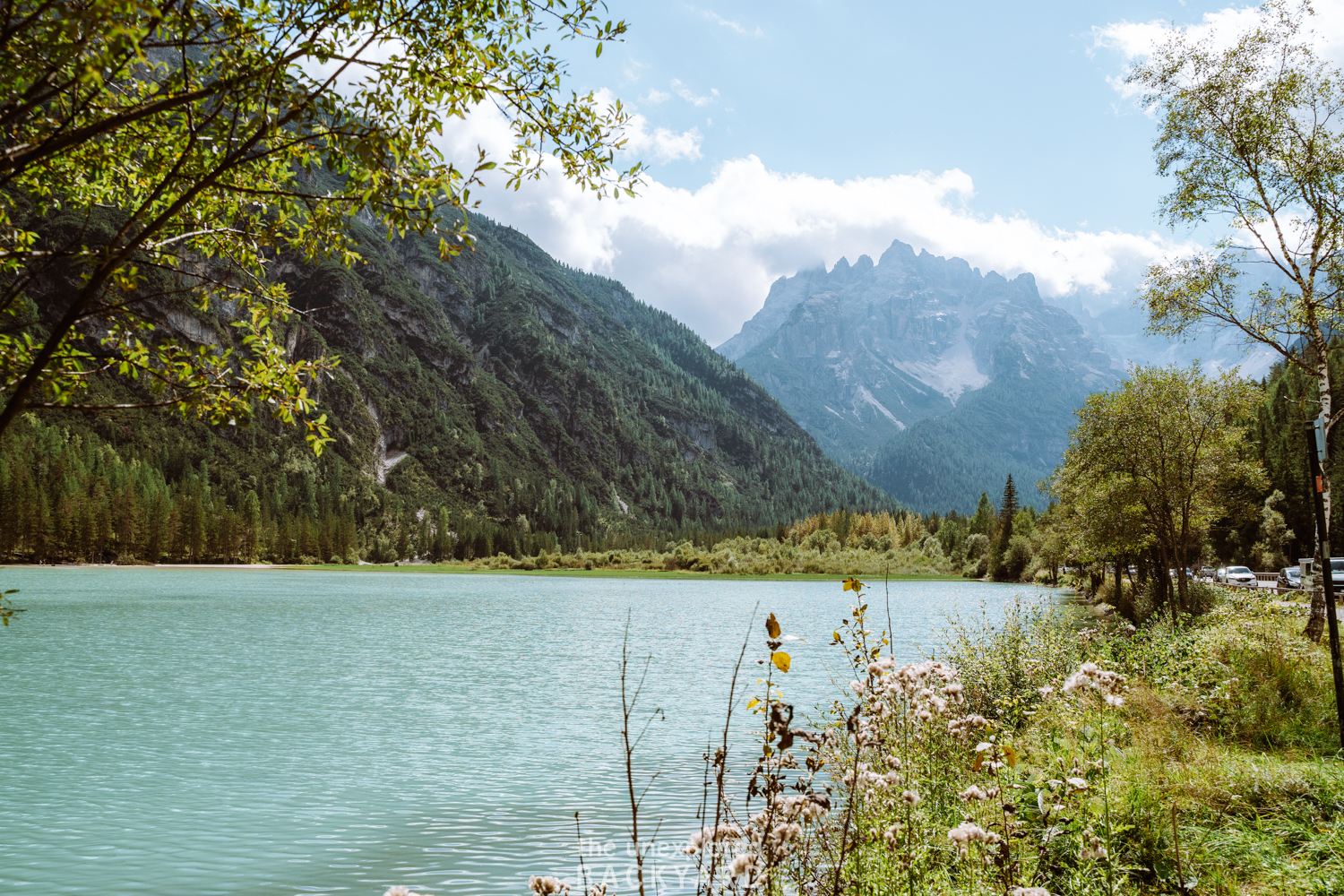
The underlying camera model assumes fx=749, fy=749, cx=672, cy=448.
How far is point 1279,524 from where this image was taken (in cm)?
8012

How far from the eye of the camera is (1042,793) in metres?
6.71

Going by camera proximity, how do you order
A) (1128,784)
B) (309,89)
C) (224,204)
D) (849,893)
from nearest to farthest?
(309,89) < (224,204) < (849,893) < (1128,784)

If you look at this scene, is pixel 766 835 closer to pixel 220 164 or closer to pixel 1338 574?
pixel 220 164

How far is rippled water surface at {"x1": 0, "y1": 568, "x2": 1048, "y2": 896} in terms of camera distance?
11703 millimetres

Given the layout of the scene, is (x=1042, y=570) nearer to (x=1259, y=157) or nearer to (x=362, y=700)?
(x=1259, y=157)

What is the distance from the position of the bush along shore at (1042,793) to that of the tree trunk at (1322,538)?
304 cm

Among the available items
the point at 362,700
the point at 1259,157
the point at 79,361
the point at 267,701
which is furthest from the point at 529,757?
the point at 1259,157

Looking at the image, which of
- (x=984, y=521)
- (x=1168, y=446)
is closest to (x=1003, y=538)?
(x=984, y=521)

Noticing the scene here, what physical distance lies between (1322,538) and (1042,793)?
9530 mm

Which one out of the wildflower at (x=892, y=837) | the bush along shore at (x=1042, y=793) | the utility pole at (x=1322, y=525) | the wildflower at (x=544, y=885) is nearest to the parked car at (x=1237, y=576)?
the bush along shore at (x=1042, y=793)

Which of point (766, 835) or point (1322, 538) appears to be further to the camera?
point (1322, 538)

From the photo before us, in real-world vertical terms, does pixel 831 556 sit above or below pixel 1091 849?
below

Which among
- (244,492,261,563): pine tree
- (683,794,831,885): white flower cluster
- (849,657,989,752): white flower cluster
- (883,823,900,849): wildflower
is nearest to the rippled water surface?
(849,657,989,752): white flower cluster

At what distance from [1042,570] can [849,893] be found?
113974 millimetres
